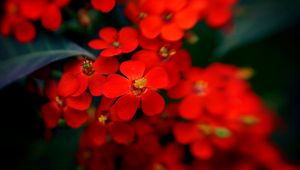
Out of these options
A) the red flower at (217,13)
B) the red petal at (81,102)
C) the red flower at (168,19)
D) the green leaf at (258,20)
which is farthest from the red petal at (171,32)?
the green leaf at (258,20)

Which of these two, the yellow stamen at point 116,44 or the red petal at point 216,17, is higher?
the red petal at point 216,17

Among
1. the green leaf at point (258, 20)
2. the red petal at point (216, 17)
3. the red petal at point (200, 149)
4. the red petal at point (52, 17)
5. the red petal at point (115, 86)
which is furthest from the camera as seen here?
the green leaf at point (258, 20)

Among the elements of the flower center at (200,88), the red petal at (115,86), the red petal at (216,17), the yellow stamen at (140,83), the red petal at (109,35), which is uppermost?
the red petal at (216,17)

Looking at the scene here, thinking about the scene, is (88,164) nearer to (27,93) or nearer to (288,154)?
(27,93)

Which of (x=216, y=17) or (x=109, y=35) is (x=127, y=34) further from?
(x=216, y=17)

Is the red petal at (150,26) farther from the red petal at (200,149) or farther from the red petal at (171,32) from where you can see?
the red petal at (200,149)

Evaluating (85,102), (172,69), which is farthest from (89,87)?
(172,69)

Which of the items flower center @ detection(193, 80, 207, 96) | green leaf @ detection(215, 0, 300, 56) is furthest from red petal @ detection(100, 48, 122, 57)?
green leaf @ detection(215, 0, 300, 56)

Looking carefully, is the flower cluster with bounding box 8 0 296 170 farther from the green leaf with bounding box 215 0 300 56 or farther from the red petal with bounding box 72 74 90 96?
the green leaf with bounding box 215 0 300 56
